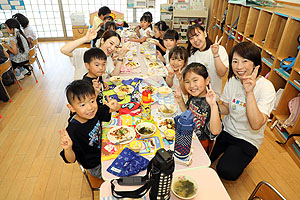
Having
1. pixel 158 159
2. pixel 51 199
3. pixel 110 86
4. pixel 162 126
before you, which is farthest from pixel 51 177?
pixel 158 159

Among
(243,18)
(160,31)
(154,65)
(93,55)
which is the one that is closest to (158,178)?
(93,55)

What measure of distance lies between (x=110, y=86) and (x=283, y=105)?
7.96 feet

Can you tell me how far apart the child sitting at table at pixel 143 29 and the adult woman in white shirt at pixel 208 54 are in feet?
6.07

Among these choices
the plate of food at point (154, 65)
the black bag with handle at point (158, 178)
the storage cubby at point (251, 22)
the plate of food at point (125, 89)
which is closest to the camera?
the black bag with handle at point (158, 178)

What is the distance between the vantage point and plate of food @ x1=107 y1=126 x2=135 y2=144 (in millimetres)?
1527

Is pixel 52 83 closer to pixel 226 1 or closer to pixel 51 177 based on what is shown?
pixel 51 177

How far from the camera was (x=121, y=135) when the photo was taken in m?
1.58

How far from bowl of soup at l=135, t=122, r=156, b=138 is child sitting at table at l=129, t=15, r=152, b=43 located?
2983 mm

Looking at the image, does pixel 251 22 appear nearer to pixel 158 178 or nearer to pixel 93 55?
pixel 93 55

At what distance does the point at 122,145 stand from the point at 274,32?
310 cm

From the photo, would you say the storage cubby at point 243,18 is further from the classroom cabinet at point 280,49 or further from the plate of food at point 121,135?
the plate of food at point 121,135

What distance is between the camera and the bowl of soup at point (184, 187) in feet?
3.78

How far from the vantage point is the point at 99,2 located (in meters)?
7.30

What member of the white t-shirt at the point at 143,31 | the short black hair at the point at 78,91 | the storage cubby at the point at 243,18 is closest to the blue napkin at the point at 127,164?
the short black hair at the point at 78,91
